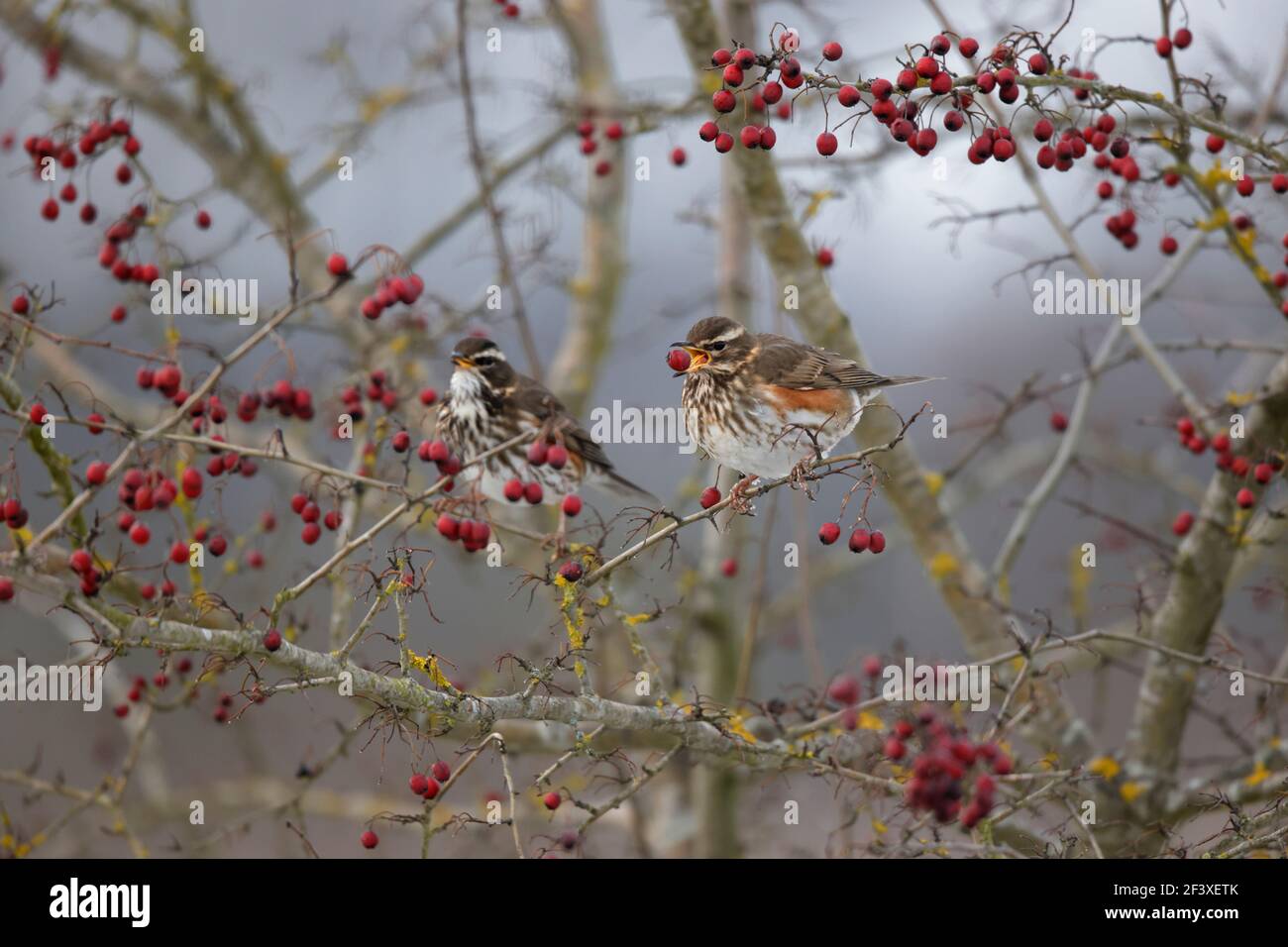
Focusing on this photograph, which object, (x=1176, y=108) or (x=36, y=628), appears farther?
(x=36, y=628)

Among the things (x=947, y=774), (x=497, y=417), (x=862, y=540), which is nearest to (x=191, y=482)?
(x=497, y=417)

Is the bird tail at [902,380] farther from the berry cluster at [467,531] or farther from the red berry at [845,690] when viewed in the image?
the berry cluster at [467,531]

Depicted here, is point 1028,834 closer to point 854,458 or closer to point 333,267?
point 854,458

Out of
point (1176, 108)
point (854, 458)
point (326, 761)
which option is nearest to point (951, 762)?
point (854, 458)

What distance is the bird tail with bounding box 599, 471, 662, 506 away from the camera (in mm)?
6930

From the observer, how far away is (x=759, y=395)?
5727mm

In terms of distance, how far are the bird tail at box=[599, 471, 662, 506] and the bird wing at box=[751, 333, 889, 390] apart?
124cm

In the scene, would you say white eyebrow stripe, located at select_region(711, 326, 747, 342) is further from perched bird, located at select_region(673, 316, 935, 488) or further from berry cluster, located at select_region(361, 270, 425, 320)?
berry cluster, located at select_region(361, 270, 425, 320)

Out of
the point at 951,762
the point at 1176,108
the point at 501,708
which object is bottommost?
the point at 951,762

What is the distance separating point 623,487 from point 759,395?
1.56m

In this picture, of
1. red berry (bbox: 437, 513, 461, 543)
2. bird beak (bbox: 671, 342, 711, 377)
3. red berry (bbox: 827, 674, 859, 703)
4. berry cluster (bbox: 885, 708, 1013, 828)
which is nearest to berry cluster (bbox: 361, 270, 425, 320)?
red berry (bbox: 437, 513, 461, 543)

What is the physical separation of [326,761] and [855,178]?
3863mm

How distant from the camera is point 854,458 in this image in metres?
3.85

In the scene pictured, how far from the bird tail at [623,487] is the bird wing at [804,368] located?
124 cm
